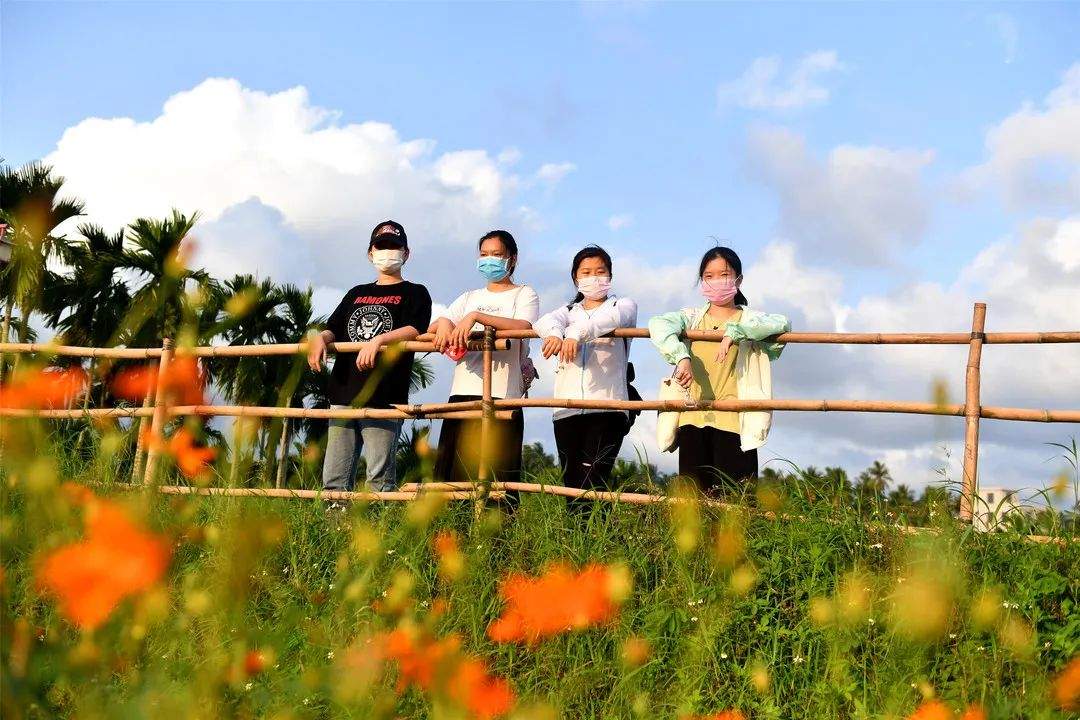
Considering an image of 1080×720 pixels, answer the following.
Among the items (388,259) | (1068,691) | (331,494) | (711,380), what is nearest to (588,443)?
(711,380)

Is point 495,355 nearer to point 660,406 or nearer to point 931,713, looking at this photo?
point 660,406

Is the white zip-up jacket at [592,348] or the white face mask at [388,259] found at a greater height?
the white face mask at [388,259]

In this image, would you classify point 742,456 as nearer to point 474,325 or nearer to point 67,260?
point 474,325

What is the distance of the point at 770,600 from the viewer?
394 centimetres

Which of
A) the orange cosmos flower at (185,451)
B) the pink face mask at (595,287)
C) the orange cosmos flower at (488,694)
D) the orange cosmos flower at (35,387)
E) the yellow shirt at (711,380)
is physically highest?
the pink face mask at (595,287)

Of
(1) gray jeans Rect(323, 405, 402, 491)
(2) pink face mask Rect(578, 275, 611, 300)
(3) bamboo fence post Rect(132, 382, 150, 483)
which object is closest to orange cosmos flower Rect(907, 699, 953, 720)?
(2) pink face mask Rect(578, 275, 611, 300)

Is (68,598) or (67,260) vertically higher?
(67,260)

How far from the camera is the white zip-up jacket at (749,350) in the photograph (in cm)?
475

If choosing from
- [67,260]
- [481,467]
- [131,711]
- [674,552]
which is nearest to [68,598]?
[131,711]

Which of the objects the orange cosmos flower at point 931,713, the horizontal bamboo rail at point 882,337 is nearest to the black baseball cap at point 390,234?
the horizontal bamboo rail at point 882,337

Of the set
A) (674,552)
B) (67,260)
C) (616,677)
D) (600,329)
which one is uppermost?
(67,260)

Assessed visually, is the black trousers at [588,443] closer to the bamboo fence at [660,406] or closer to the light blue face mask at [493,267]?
the bamboo fence at [660,406]

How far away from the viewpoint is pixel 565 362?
494 centimetres

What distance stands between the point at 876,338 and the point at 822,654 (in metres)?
1.66
